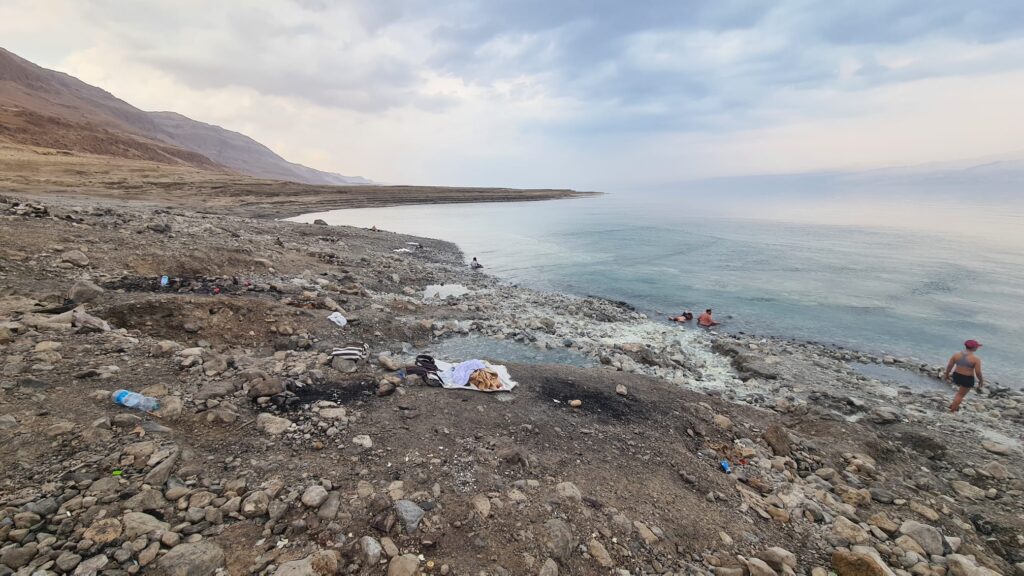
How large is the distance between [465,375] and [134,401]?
453 centimetres

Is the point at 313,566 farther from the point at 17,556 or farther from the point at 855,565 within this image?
the point at 855,565

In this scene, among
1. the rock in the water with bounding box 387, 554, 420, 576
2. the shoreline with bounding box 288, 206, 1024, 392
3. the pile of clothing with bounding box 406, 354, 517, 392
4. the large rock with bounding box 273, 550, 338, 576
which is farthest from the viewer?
the shoreline with bounding box 288, 206, 1024, 392

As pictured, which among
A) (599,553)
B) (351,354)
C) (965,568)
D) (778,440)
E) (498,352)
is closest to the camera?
(599,553)

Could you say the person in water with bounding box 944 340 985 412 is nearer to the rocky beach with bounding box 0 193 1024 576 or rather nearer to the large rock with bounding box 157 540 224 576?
the rocky beach with bounding box 0 193 1024 576

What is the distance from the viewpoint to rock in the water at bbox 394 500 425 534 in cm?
392

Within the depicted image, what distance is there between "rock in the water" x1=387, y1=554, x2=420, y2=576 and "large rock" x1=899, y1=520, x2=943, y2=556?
580 centimetres

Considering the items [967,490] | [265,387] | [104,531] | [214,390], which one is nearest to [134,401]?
[214,390]

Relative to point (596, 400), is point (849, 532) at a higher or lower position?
lower

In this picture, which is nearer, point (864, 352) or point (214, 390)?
point (214, 390)

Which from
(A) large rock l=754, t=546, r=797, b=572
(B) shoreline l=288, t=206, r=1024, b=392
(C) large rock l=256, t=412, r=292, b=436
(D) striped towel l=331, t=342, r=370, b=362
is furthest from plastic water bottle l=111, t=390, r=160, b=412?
(B) shoreline l=288, t=206, r=1024, b=392

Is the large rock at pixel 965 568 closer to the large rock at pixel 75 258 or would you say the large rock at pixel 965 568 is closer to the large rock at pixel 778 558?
the large rock at pixel 778 558

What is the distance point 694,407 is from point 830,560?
3207mm

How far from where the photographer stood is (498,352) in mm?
10328

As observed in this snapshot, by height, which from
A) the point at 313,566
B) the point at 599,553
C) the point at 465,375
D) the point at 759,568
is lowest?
the point at 759,568
